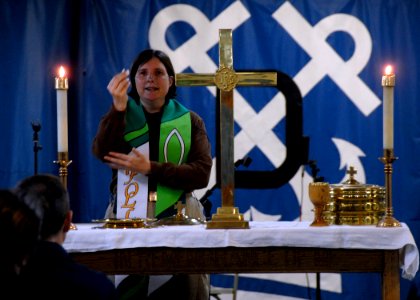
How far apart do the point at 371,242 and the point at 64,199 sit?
5.20 feet

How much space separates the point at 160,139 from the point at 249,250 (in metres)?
0.81

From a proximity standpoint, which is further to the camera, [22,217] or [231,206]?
[231,206]

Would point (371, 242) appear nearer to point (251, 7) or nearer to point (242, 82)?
point (242, 82)

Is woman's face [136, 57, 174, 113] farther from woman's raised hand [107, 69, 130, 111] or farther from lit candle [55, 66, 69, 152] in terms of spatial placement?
lit candle [55, 66, 69, 152]

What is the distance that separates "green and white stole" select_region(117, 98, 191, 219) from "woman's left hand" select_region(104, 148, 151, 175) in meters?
0.11

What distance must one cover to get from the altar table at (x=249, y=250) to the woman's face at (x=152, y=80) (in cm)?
79

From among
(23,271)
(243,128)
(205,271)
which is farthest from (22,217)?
(243,128)

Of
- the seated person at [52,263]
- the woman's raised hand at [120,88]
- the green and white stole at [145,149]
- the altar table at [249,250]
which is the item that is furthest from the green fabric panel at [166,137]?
the seated person at [52,263]

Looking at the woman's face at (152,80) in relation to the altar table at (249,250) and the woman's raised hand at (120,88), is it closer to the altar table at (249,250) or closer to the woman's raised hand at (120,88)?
the woman's raised hand at (120,88)

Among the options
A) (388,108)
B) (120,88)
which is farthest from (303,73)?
(120,88)

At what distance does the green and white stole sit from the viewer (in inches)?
165

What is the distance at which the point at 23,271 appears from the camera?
2.38 meters

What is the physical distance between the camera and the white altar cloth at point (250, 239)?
3.72m

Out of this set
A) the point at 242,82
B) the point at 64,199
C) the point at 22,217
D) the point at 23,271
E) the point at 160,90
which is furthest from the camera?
the point at 160,90
